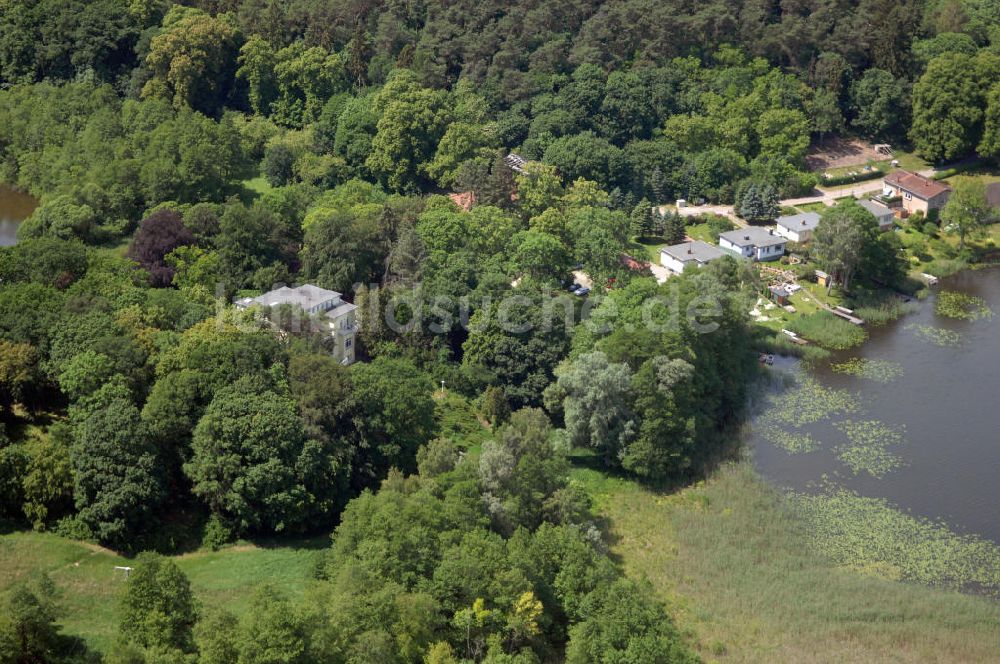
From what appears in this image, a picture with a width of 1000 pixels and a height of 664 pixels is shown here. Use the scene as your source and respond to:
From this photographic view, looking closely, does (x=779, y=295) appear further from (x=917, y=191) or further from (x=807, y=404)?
(x=917, y=191)

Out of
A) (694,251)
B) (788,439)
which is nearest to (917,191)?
(694,251)

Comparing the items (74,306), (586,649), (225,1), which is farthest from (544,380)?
(225,1)

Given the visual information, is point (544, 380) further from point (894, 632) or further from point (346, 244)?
point (894, 632)

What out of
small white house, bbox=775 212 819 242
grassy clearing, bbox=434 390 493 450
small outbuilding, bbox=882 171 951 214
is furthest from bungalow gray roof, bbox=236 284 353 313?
small outbuilding, bbox=882 171 951 214

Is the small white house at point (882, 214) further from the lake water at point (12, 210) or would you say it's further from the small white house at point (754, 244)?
the lake water at point (12, 210)

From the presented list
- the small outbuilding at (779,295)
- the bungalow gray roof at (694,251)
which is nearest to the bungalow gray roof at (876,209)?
the small outbuilding at (779,295)
